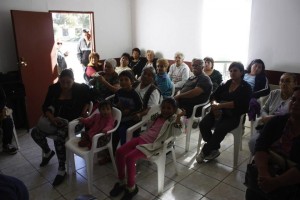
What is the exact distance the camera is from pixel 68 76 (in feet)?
8.36

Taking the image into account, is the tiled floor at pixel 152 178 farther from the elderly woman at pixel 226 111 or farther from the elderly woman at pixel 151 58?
the elderly woman at pixel 151 58

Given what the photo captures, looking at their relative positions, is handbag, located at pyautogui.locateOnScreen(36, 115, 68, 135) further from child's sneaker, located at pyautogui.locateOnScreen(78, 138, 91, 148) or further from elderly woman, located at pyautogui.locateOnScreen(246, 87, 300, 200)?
elderly woman, located at pyautogui.locateOnScreen(246, 87, 300, 200)

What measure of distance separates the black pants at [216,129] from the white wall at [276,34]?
1.41 m

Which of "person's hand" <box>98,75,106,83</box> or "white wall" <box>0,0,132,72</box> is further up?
"white wall" <box>0,0,132,72</box>

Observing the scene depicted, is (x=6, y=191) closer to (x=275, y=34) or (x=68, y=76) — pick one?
(x=68, y=76)

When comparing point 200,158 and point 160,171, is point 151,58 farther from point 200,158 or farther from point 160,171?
point 160,171

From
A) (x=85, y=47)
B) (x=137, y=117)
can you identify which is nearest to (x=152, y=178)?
(x=137, y=117)

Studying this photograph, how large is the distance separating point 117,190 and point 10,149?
171cm

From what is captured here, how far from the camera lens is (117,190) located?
7.18ft

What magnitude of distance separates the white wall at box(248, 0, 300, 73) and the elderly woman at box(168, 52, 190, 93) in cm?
100

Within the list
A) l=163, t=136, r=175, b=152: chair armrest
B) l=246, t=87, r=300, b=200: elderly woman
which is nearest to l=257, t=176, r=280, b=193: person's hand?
l=246, t=87, r=300, b=200: elderly woman

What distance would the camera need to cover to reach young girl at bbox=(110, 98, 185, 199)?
2072mm

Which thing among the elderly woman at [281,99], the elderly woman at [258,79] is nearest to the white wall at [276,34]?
the elderly woman at [258,79]

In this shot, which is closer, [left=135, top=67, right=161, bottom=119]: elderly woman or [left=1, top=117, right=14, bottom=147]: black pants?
[left=135, top=67, right=161, bottom=119]: elderly woman
